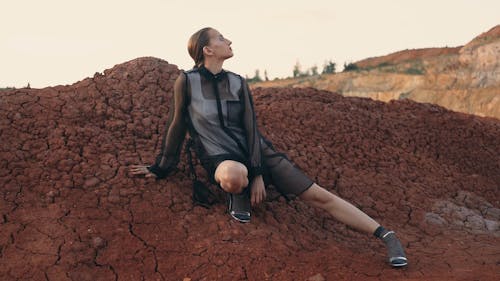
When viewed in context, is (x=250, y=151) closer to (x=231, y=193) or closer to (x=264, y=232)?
(x=231, y=193)

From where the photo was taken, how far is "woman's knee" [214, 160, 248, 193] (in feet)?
11.5

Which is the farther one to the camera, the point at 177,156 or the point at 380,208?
the point at 380,208

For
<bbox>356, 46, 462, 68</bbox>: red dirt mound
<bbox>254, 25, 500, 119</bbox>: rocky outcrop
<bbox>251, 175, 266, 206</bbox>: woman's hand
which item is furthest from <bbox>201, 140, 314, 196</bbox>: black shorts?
<bbox>356, 46, 462, 68</bbox>: red dirt mound

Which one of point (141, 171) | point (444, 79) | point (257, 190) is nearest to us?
point (257, 190)

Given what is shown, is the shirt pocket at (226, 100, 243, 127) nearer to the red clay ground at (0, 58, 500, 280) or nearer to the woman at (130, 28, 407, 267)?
the woman at (130, 28, 407, 267)

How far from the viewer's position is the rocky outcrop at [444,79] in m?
18.1

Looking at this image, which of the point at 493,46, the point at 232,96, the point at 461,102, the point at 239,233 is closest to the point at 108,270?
the point at 239,233

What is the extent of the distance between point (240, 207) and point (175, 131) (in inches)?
27.6

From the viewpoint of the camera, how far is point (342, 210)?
3.76m

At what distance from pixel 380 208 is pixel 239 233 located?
1710 mm

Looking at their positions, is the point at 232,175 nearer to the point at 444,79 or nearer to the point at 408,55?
the point at 444,79

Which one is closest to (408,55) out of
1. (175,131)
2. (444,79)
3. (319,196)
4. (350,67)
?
(350,67)

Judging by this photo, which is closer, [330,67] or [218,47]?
[218,47]

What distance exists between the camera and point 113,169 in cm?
408
